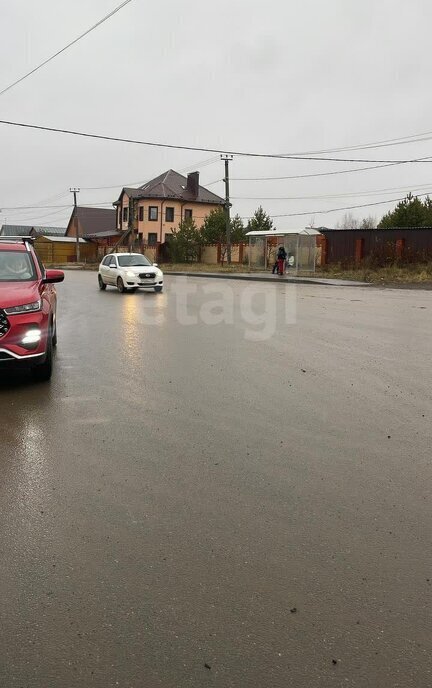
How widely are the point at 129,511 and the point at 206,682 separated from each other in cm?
152

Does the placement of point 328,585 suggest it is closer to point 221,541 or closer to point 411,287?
point 221,541

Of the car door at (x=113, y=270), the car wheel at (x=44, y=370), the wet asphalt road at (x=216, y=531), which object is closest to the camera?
the wet asphalt road at (x=216, y=531)

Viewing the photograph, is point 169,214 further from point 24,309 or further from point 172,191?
Result: point 24,309

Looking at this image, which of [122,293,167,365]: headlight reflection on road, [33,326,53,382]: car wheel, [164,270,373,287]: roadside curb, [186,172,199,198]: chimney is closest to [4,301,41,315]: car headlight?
A: [33,326,53,382]: car wheel

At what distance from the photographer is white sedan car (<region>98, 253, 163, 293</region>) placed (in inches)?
856

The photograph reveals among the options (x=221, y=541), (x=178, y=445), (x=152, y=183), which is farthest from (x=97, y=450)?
(x=152, y=183)

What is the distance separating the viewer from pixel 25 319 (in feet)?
22.3

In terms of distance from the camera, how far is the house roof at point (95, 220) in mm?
94375

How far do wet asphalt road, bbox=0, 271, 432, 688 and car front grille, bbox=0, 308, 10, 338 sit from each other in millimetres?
718

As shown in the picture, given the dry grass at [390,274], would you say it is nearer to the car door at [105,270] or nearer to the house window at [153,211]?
the car door at [105,270]

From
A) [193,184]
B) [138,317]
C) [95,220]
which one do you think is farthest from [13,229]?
[138,317]

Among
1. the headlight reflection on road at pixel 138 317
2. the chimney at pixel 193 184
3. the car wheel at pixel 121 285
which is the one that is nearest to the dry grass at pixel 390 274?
the car wheel at pixel 121 285

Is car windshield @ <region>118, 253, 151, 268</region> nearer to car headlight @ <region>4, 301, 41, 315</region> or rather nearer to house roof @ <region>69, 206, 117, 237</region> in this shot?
car headlight @ <region>4, 301, 41, 315</region>

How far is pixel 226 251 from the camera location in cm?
4681
